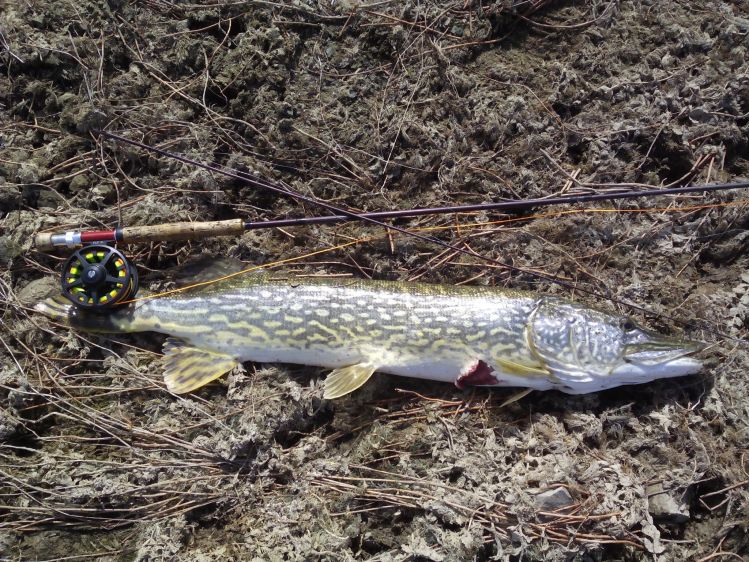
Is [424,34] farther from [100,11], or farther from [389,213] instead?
[100,11]

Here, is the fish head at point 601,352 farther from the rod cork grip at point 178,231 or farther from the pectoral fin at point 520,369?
the rod cork grip at point 178,231

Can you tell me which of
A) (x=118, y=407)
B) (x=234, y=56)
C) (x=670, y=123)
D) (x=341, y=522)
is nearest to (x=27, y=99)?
(x=234, y=56)

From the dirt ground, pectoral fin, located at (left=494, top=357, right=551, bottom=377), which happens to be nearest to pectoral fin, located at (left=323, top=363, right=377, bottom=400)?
the dirt ground

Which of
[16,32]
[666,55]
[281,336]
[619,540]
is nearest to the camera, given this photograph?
A: [619,540]

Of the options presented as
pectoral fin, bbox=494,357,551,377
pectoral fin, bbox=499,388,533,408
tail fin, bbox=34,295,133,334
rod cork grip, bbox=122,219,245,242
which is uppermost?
rod cork grip, bbox=122,219,245,242

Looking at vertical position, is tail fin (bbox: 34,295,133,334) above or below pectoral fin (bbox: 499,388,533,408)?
above

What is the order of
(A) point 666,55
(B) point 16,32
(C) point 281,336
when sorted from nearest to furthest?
(C) point 281,336, (B) point 16,32, (A) point 666,55

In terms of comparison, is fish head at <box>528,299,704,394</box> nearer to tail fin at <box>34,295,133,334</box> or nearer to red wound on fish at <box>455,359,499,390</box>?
red wound on fish at <box>455,359,499,390</box>
